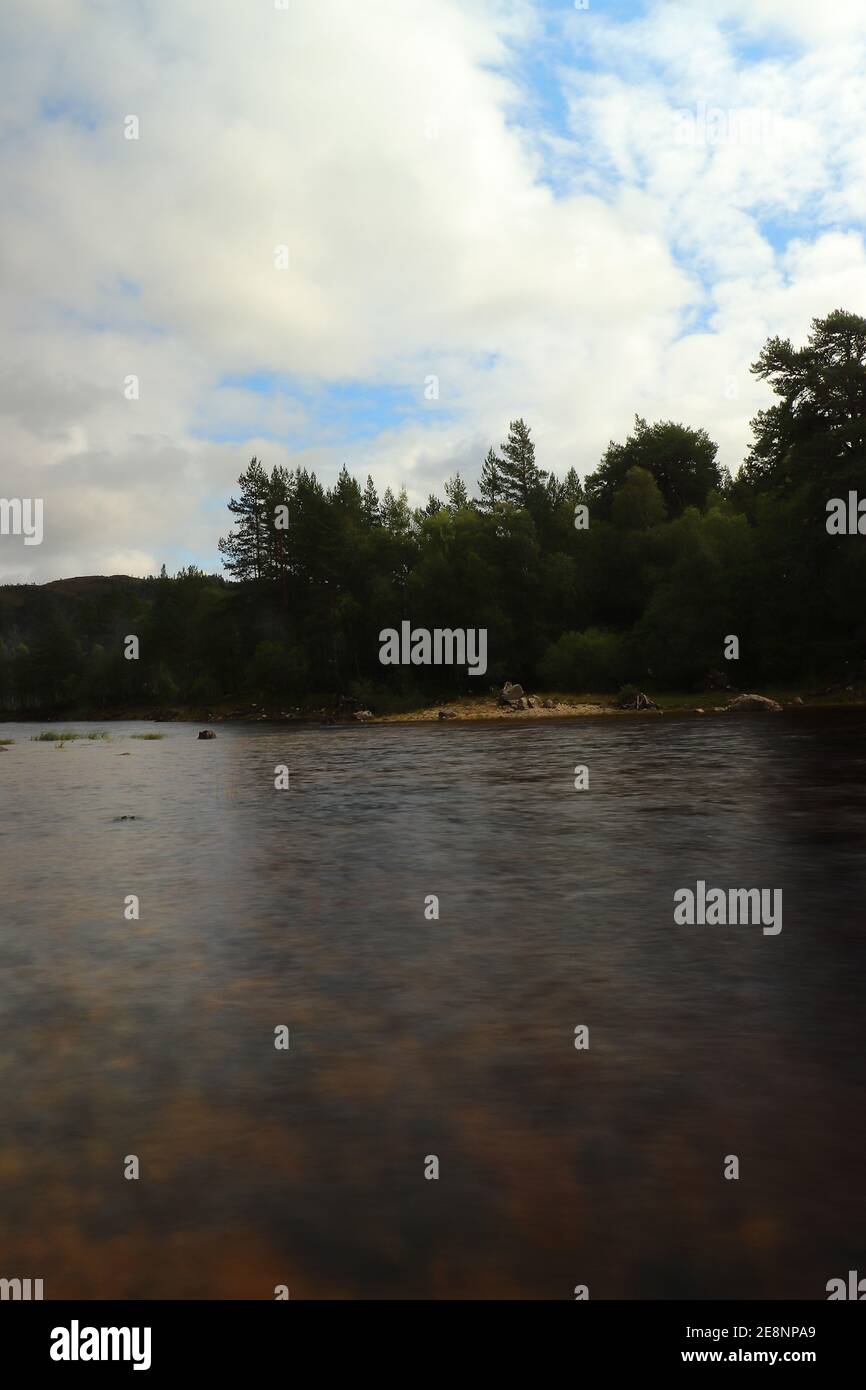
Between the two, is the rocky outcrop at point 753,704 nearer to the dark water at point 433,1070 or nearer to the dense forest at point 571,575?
the dense forest at point 571,575

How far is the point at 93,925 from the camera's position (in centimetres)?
1257

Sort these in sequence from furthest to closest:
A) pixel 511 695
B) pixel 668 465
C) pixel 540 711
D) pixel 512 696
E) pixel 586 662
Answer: pixel 668 465 → pixel 586 662 → pixel 511 695 → pixel 512 696 → pixel 540 711

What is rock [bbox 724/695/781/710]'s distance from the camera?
6519 cm

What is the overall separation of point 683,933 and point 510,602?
91.4m

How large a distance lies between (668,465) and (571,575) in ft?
99.3

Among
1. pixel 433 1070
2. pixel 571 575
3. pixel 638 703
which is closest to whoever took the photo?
pixel 433 1070

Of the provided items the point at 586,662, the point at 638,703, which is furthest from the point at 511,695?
the point at 638,703

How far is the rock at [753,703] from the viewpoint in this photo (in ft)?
214

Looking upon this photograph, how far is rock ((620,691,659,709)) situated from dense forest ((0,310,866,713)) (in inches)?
315

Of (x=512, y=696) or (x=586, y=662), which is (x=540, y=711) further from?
(x=586, y=662)

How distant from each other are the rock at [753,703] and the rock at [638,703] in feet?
23.2

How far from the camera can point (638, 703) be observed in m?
73.7

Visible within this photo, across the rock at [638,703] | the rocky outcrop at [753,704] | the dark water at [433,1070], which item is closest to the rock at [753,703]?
the rocky outcrop at [753,704]

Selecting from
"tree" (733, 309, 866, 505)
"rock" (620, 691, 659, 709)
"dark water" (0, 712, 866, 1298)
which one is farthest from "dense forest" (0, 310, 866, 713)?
"dark water" (0, 712, 866, 1298)
